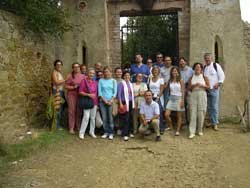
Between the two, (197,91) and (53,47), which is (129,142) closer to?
(197,91)

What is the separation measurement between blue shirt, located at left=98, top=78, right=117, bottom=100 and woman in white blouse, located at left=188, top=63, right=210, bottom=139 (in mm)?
1692

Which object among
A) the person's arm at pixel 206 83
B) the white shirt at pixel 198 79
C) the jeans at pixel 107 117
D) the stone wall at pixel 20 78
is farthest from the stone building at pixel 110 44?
the jeans at pixel 107 117

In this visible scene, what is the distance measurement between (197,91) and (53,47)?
13.0ft

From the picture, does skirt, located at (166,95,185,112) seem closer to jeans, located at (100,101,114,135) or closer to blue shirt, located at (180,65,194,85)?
blue shirt, located at (180,65,194,85)

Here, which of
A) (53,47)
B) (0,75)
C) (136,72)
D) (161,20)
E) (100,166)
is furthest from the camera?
(161,20)

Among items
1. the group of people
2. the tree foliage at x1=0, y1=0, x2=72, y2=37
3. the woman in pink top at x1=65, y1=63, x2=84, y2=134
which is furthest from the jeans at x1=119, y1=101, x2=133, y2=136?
the tree foliage at x1=0, y1=0, x2=72, y2=37

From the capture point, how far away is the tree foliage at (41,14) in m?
7.36

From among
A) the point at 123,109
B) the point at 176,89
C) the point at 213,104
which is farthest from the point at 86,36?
the point at 213,104

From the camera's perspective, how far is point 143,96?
7426mm

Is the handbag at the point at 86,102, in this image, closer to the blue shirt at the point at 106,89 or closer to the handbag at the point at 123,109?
the blue shirt at the point at 106,89

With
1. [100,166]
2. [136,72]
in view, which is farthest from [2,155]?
[136,72]

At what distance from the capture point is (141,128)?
7172mm

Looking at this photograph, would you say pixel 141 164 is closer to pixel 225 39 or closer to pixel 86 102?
pixel 86 102

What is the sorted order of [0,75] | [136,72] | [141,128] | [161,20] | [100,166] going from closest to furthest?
[100,166] → [0,75] → [141,128] → [136,72] → [161,20]
